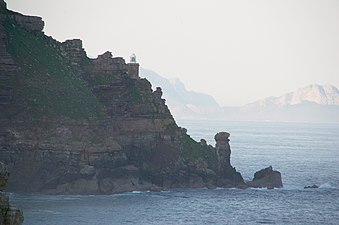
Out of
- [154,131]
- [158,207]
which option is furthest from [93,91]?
[158,207]

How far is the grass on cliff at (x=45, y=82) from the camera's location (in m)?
126

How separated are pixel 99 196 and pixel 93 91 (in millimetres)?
26827

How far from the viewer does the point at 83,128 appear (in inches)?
4983

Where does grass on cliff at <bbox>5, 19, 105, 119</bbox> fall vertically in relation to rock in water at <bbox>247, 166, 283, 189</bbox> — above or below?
above

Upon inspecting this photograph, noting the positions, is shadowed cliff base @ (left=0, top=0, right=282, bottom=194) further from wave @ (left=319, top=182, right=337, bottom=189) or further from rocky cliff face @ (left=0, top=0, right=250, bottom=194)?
wave @ (left=319, top=182, right=337, bottom=189)

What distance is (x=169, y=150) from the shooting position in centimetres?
13512

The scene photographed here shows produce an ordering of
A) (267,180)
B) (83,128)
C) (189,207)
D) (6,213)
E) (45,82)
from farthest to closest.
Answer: (267,180) < (45,82) < (83,128) < (189,207) < (6,213)

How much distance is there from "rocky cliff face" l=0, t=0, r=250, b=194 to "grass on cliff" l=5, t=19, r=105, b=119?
19 centimetres

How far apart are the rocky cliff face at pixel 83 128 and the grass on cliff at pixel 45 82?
194 mm

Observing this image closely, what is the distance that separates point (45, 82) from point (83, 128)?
36.5ft

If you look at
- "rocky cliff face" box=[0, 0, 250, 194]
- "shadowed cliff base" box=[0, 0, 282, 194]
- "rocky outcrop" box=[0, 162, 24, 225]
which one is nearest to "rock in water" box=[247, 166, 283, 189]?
"rocky cliff face" box=[0, 0, 250, 194]

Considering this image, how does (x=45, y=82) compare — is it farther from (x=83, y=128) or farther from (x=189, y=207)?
(x=189, y=207)

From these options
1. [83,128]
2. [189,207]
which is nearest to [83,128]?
[83,128]

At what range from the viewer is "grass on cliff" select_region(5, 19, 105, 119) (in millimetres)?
125562
